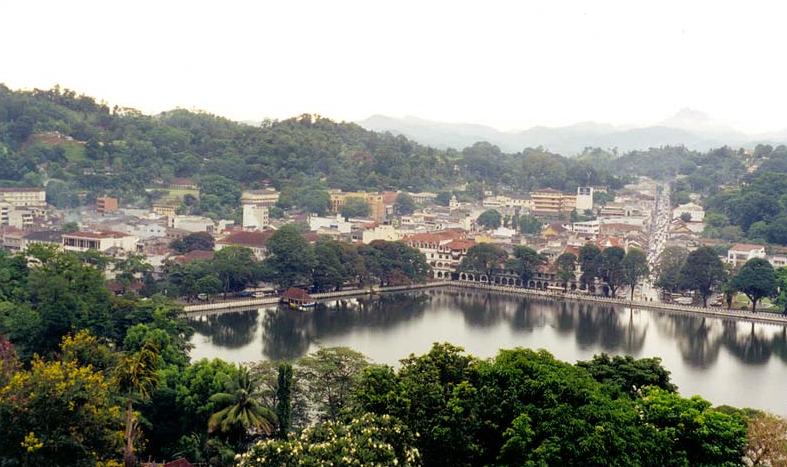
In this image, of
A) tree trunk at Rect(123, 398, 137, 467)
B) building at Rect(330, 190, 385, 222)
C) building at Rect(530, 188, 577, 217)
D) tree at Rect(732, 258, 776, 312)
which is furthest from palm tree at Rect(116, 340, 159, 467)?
building at Rect(530, 188, 577, 217)

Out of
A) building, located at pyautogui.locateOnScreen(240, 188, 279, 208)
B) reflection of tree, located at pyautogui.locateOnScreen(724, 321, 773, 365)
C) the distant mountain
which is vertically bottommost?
reflection of tree, located at pyautogui.locateOnScreen(724, 321, 773, 365)

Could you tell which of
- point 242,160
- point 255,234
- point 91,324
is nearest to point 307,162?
point 242,160

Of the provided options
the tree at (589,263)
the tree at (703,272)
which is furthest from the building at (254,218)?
the tree at (703,272)

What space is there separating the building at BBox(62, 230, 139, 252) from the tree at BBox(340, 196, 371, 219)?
1201cm

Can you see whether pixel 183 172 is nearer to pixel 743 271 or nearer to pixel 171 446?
pixel 743 271

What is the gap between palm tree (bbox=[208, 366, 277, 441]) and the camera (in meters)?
9.43

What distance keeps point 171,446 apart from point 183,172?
31.0m

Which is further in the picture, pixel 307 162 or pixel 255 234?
pixel 307 162

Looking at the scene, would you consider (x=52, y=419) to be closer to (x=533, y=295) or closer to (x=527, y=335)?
(x=527, y=335)

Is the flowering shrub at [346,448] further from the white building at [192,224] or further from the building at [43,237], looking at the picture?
the white building at [192,224]

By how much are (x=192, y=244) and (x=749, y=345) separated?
14672mm

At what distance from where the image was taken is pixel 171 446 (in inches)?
394

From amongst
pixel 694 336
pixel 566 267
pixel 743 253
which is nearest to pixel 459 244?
pixel 566 267

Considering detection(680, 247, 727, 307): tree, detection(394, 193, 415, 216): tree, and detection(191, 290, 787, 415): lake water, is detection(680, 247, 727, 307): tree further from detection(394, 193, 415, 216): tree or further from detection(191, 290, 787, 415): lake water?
detection(394, 193, 415, 216): tree
